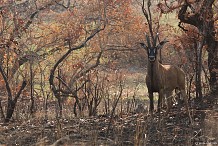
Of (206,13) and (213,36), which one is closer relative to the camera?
(206,13)

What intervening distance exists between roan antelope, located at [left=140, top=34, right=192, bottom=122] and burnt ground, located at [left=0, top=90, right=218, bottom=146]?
27.4 inches

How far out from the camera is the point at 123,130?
374 inches

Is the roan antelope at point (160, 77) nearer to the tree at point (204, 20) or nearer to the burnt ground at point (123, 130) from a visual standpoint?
the tree at point (204, 20)

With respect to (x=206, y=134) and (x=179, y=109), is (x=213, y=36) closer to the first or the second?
(x=179, y=109)

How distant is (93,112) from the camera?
1256 cm

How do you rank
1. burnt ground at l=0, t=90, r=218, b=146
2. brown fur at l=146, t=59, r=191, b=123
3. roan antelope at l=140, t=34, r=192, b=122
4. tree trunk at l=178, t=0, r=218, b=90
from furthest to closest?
tree trunk at l=178, t=0, r=218, b=90, brown fur at l=146, t=59, r=191, b=123, roan antelope at l=140, t=34, r=192, b=122, burnt ground at l=0, t=90, r=218, b=146

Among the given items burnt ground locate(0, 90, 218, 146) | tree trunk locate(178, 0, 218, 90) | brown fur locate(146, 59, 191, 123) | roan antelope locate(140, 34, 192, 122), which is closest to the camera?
Answer: burnt ground locate(0, 90, 218, 146)

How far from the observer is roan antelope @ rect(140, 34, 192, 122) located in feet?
37.9

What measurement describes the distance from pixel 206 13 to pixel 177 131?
13.0 ft

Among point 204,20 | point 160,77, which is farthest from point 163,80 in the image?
point 204,20

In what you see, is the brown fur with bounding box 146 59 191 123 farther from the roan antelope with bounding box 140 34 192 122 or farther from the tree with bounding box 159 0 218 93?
the tree with bounding box 159 0 218 93

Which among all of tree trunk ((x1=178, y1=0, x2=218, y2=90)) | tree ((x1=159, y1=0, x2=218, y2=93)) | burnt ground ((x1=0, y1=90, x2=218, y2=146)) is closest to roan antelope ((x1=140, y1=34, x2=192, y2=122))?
tree ((x1=159, y1=0, x2=218, y2=93))

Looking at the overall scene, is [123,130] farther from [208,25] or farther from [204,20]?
[208,25]

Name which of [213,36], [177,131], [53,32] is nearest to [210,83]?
[213,36]
